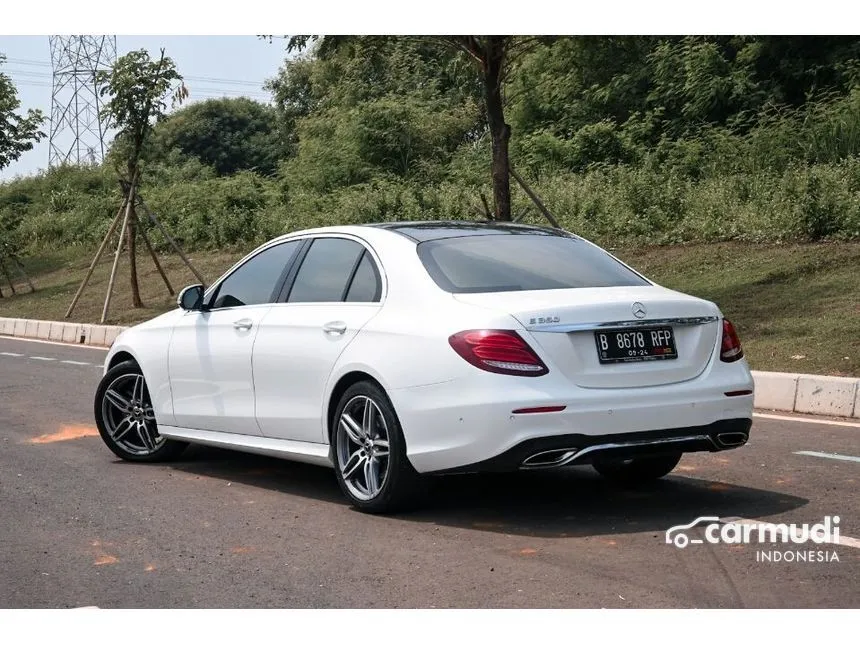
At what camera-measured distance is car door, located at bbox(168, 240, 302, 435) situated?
807 cm

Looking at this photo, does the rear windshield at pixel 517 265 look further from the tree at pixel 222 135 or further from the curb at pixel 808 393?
the tree at pixel 222 135

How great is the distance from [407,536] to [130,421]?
3.34 m

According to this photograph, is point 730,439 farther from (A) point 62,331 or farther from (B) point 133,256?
(B) point 133,256

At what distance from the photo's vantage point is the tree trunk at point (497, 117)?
680 inches

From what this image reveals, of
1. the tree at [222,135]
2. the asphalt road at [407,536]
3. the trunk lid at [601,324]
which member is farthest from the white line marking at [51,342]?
the tree at [222,135]

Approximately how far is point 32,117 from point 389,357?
95.6ft

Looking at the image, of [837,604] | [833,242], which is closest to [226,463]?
Answer: [837,604]

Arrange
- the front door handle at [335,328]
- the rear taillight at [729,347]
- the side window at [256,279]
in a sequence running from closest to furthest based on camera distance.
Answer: the rear taillight at [729,347], the front door handle at [335,328], the side window at [256,279]

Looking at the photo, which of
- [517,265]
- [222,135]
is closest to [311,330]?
[517,265]

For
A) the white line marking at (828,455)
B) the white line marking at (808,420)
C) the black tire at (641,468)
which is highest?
the black tire at (641,468)

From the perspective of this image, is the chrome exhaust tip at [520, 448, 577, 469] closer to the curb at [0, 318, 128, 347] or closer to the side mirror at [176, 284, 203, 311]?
the side mirror at [176, 284, 203, 311]

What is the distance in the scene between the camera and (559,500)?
7.37 meters

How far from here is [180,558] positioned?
6.24 m

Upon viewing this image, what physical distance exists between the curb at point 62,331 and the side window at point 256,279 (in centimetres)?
1240
